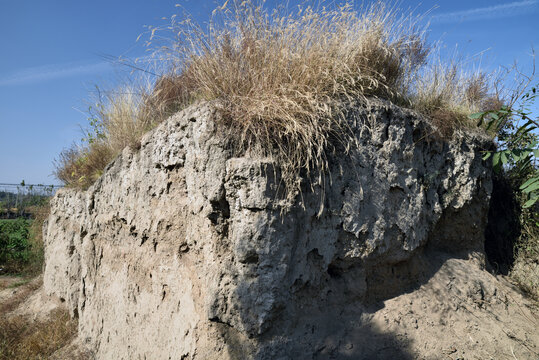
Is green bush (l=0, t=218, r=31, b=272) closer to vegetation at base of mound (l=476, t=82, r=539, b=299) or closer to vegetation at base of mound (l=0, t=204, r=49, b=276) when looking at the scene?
vegetation at base of mound (l=0, t=204, r=49, b=276)

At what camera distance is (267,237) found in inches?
109

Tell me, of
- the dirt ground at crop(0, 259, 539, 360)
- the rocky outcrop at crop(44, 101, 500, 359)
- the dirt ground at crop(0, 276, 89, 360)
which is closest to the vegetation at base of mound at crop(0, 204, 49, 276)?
the dirt ground at crop(0, 276, 89, 360)

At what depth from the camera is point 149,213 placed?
148 inches

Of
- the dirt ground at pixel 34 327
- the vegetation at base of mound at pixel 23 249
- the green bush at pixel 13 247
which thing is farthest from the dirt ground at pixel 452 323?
the green bush at pixel 13 247

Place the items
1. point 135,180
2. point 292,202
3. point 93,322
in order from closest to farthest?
point 292,202
point 135,180
point 93,322

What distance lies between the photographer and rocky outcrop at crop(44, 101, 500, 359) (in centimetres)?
281

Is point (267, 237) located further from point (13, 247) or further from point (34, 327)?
point (13, 247)

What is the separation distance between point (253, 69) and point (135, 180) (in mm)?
1796

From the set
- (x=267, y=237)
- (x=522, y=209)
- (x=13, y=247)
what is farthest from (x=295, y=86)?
(x=13, y=247)

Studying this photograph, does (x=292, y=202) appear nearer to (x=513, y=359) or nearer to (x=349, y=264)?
(x=349, y=264)

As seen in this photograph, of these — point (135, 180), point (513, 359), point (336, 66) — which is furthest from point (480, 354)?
point (135, 180)

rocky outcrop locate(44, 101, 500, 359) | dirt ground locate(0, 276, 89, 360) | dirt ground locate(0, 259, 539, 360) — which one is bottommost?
dirt ground locate(0, 276, 89, 360)

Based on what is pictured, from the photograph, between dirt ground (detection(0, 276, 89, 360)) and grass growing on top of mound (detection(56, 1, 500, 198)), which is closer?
grass growing on top of mound (detection(56, 1, 500, 198))

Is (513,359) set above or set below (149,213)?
below
